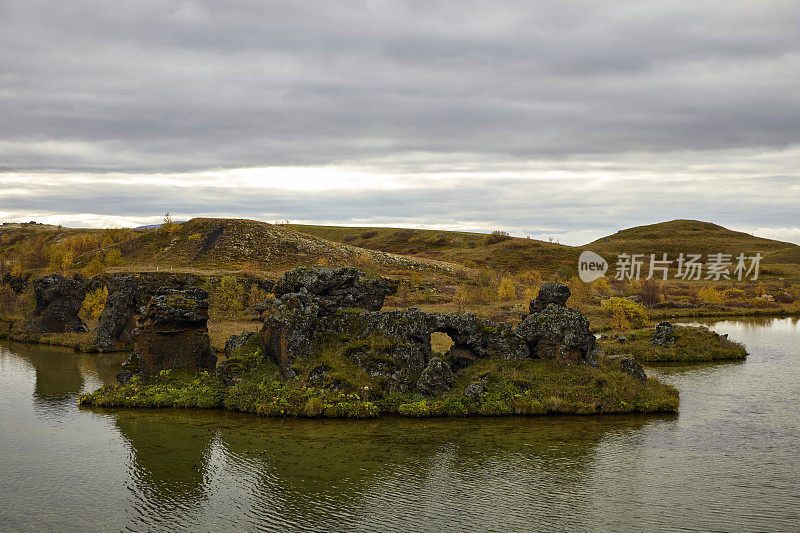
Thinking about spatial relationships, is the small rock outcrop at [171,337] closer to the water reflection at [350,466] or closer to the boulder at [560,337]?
the water reflection at [350,466]

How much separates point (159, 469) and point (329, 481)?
338 inches

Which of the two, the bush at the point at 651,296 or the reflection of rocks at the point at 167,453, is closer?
the reflection of rocks at the point at 167,453

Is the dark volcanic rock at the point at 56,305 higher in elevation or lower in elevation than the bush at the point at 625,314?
lower

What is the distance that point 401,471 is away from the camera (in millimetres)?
27328

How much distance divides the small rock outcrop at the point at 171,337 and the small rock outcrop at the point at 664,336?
45.4 m

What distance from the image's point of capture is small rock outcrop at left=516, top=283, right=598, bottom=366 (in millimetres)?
41094

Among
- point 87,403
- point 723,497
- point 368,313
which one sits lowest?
point 87,403

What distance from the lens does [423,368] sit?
39.7 m

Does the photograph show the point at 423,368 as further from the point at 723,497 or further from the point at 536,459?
the point at 723,497

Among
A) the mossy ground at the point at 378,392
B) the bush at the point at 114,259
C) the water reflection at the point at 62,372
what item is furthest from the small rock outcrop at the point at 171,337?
the bush at the point at 114,259

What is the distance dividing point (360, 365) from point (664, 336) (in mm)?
38202

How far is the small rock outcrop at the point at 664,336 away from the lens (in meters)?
60.9

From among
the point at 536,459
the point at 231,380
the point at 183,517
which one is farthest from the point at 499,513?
the point at 231,380

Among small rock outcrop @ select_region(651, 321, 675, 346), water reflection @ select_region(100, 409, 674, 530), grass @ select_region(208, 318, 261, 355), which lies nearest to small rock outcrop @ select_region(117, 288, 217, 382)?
water reflection @ select_region(100, 409, 674, 530)
